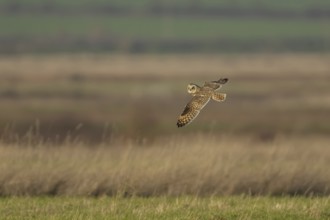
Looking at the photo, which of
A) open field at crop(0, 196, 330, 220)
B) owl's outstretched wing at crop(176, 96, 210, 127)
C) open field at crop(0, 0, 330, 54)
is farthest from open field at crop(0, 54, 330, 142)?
open field at crop(0, 0, 330, 54)

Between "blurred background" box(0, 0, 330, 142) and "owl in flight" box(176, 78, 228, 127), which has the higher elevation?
"owl in flight" box(176, 78, 228, 127)

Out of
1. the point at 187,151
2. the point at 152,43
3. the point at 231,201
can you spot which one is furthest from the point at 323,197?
the point at 152,43

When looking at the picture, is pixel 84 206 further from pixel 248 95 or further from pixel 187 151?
pixel 248 95

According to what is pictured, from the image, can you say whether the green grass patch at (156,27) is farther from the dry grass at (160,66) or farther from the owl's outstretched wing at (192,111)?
the owl's outstretched wing at (192,111)

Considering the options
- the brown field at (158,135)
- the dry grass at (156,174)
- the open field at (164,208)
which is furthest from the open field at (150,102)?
the open field at (164,208)

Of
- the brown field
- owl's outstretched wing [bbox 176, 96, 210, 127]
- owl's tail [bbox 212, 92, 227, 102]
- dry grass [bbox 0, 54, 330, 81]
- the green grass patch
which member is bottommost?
dry grass [bbox 0, 54, 330, 81]

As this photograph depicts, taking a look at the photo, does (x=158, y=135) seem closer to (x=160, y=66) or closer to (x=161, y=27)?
(x=160, y=66)

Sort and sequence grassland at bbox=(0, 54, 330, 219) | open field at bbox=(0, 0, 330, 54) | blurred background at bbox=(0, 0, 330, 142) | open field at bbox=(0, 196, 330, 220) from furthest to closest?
open field at bbox=(0, 0, 330, 54) < blurred background at bbox=(0, 0, 330, 142) < grassland at bbox=(0, 54, 330, 219) < open field at bbox=(0, 196, 330, 220)

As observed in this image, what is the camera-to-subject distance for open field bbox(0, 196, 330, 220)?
40.4 ft

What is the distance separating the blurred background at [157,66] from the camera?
32.0m

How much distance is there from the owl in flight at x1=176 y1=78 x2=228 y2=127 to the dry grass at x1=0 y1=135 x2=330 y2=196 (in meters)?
3.52

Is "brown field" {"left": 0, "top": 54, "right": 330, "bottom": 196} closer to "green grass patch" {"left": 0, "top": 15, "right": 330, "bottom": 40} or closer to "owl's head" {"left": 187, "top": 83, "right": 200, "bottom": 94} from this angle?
"owl's head" {"left": 187, "top": 83, "right": 200, "bottom": 94}

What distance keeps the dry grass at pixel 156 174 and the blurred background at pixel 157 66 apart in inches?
67.3

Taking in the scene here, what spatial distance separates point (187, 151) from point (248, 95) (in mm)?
32162
